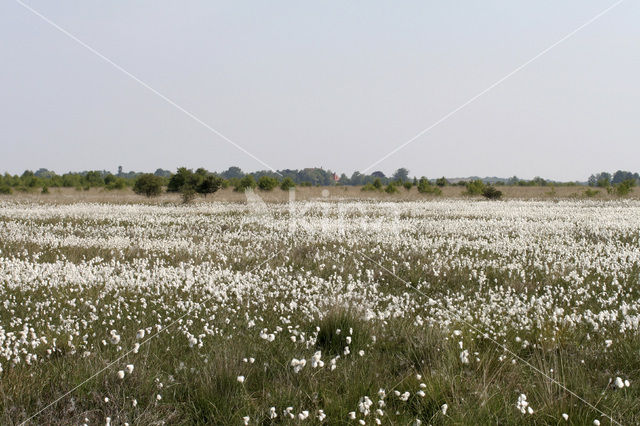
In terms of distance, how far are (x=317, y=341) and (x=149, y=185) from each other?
108 feet

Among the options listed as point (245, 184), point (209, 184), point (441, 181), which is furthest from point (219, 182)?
point (441, 181)

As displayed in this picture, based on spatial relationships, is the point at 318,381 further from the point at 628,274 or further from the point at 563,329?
the point at 628,274

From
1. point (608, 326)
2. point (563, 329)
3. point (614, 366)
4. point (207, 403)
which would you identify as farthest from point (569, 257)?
point (207, 403)

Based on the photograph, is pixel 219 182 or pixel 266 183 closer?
pixel 219 182

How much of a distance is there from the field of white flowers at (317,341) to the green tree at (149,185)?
25.3m

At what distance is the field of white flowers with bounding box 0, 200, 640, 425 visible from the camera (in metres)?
3.54

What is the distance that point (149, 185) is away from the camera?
3506cm

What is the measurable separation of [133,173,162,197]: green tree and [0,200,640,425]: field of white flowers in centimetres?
2532

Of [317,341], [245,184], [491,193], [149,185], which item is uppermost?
[245,184]

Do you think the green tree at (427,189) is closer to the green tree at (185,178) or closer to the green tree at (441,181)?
the green tree at (441,181)

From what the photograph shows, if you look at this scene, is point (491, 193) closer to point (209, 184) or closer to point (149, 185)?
point (209, 184)

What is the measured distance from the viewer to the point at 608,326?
573 cm

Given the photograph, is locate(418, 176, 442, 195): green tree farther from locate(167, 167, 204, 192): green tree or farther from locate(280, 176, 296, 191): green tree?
locate(167, 167, 204, 192): green tree

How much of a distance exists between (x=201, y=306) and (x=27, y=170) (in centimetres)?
9203
